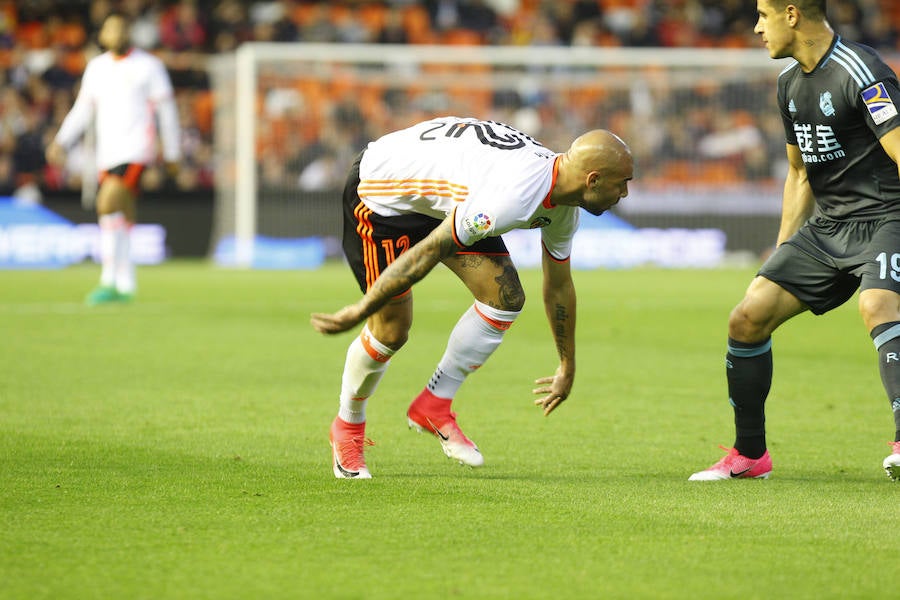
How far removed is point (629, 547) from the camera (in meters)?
4.48

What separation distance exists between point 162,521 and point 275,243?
17.1 metres

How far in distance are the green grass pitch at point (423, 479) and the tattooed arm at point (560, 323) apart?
0.36 meters

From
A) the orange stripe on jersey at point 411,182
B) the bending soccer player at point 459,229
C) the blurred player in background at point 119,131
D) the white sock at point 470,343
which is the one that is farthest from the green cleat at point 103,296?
the orange stripe on jersey at point 411,182

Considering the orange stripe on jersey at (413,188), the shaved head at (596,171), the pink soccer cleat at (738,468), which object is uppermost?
A: the shaved head at (596,171)

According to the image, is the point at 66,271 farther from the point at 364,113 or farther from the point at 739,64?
the point at 739,64

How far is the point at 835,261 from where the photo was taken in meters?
5.79

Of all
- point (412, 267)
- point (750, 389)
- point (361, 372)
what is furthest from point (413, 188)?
point (750, 389)

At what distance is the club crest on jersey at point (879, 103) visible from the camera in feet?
18.2

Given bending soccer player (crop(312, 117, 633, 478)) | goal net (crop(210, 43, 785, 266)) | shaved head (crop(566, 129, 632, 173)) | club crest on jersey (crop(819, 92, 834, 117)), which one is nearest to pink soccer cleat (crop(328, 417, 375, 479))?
bending soccer player (crop(312, 117, 633, 478))

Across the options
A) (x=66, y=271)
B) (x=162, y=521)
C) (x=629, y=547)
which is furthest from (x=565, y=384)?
(x=66, y=271)

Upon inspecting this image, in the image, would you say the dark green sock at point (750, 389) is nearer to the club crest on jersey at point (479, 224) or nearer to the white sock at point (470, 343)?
the white sock at point (470, 343)

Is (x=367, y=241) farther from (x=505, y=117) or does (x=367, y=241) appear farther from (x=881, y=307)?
(x=505, y=117)

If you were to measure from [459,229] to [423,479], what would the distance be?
121 centimetres

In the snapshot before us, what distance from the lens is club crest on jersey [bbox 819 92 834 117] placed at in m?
5.75
